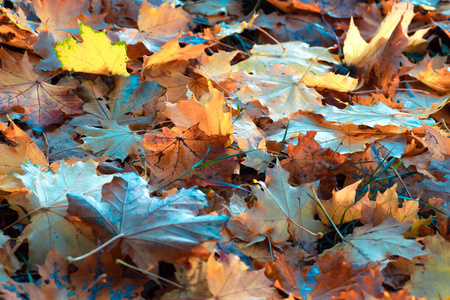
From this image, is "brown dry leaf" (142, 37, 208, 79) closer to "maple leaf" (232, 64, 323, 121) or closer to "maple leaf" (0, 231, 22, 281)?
"maple leaf" (232, 64, 323, 121)

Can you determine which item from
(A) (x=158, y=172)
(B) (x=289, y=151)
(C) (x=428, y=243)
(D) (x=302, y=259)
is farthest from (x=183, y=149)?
(C) (x=428, y=243)

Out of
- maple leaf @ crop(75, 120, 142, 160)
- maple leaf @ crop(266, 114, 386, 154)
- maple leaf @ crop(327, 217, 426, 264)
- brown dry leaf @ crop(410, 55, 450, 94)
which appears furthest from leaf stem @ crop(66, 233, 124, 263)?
brown dry leaf @ crop(410, 55, 450, 94)

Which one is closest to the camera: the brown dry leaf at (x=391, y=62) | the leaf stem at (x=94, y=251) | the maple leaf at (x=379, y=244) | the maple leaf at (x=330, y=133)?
the leaf stem at (x=94, y=251)

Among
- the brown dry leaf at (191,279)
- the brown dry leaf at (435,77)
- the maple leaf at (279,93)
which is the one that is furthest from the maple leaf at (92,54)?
the brown dry leaf at (435,77)

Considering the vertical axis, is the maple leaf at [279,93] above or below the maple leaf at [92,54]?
below

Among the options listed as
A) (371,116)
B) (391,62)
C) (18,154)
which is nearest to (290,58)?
(391,62)

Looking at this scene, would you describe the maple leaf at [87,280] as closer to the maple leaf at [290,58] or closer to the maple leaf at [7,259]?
the maple leaf at [7,259]
